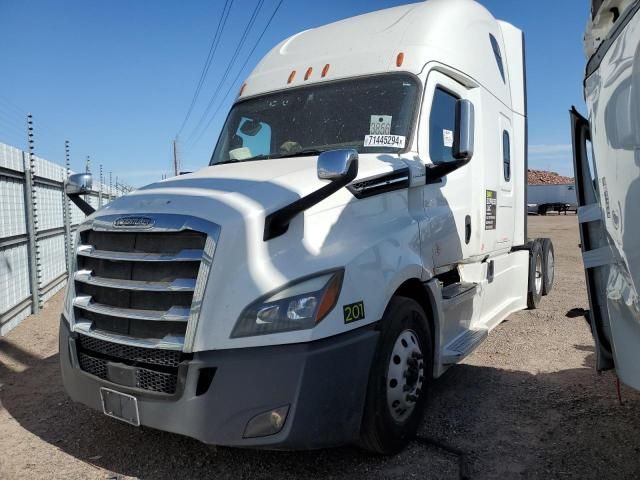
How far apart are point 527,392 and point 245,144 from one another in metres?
3.21

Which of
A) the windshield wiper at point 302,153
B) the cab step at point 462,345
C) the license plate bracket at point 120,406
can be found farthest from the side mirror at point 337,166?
the cab step at point 462,345

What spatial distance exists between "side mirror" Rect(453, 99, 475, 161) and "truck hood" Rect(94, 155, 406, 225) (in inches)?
16.7

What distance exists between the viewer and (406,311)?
3.45 m

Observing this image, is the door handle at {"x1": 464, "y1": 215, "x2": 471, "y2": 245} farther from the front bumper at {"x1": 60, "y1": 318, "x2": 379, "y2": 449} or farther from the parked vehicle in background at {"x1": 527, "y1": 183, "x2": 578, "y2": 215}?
the parked vehicle in background at {"x1": 527, "y1": 183, "x2": 578, "y2": 215}

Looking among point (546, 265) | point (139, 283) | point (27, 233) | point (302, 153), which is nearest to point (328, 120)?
point (302, 153)

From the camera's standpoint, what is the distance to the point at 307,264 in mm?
2914

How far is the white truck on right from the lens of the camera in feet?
7.59

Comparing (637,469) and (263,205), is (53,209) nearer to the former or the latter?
(263,205)

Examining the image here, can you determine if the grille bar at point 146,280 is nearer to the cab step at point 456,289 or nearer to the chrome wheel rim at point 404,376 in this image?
the chrome wheel rim at point 404,376

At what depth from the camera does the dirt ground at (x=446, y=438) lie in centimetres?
329

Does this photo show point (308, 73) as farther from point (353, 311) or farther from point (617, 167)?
point (617, 167)

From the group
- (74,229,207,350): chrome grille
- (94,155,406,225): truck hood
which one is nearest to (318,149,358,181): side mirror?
(94,155,406,225): truck hood

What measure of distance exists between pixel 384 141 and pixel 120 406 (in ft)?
8.30

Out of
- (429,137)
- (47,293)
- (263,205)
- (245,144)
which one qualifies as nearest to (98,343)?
(263,205)
